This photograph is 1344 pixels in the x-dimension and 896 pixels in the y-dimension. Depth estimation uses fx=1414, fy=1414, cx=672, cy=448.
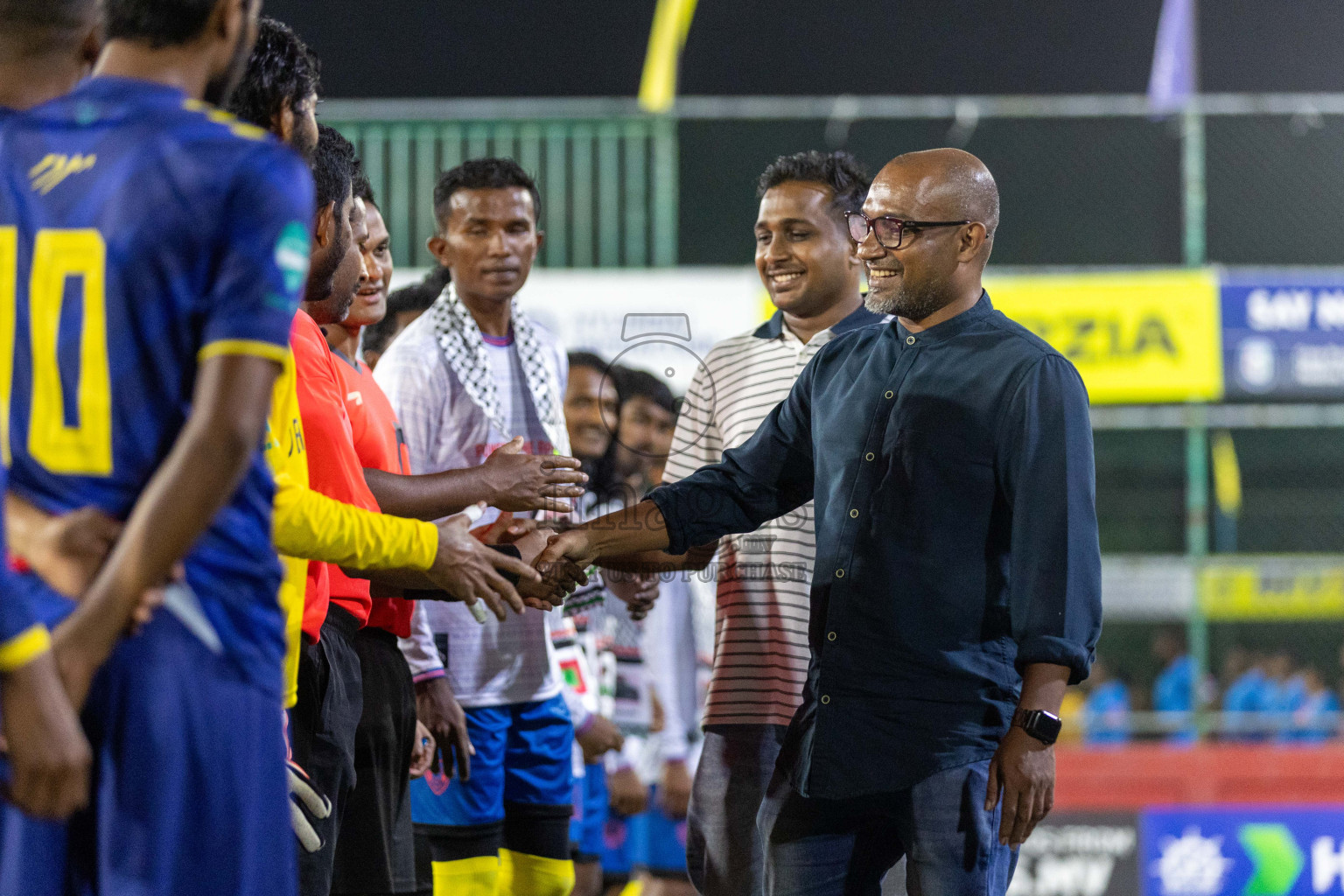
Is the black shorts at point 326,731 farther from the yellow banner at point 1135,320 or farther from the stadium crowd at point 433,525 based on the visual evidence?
the yellow banner at point 1135,320

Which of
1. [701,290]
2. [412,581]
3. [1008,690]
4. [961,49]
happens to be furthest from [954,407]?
[961,49]

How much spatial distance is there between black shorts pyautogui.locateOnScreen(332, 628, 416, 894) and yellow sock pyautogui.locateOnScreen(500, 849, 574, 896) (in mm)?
813

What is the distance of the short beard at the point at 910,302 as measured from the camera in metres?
3.06

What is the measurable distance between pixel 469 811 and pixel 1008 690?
1974mm

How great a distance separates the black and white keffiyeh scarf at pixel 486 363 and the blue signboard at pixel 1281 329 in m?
5.80

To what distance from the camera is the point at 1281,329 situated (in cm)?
888

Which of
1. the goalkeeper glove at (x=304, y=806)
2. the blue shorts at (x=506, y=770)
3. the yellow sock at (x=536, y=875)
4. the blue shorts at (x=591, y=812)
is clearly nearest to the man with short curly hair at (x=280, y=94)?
the goalkeeper glove at (x=304, y=806)

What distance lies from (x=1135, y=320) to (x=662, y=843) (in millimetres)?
4552

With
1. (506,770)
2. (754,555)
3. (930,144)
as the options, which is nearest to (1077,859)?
(506,770)

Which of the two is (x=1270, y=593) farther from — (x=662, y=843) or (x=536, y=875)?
(x=536, y=875)

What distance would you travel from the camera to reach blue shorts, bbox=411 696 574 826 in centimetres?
423

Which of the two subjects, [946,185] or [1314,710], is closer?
[946,185]

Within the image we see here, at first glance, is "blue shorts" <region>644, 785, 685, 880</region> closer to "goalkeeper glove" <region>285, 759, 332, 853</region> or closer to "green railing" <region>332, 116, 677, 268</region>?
"green railing" <region>332, 116, 677, 268</region>

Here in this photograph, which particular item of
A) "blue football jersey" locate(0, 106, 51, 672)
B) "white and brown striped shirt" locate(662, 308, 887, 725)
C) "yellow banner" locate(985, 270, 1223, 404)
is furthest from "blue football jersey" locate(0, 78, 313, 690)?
"yellow banner" locate(985, 270, 1223, 404)
